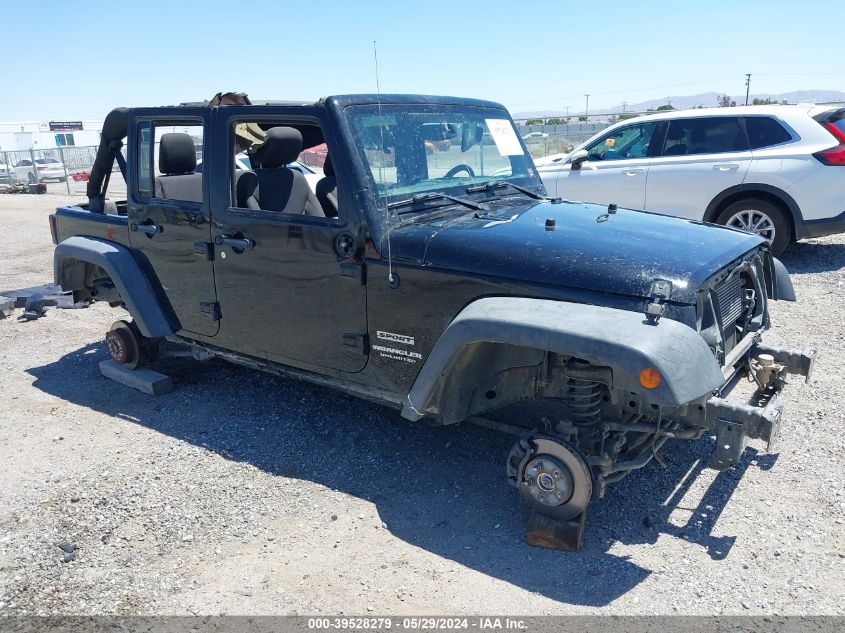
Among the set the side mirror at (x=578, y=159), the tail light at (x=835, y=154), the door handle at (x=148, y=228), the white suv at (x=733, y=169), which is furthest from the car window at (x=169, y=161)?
the tail light at (x=835, y=154)

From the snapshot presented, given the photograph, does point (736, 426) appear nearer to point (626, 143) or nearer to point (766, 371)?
point (766, 371)

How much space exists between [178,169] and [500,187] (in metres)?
2.12

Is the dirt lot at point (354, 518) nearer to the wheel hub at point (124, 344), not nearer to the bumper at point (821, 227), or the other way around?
the wheel hub at point (124, 344)

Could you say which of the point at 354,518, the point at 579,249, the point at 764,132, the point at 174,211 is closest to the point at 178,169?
the point at 174,211

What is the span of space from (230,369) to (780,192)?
252 inches

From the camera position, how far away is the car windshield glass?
151 inches

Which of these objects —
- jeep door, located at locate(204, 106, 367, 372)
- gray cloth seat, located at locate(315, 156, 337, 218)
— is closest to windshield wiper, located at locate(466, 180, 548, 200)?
gray cloth seat, located at locate(315, 156, 337, 218)

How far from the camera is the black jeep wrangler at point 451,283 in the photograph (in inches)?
122

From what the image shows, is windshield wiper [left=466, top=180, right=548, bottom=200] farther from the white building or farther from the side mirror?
the white building

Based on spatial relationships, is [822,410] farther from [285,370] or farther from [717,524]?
[285,370]

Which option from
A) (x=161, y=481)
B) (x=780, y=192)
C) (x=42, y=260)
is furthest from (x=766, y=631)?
(x=42, y=260)

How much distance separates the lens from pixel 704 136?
8805 millimetres

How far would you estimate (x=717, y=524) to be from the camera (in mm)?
3521

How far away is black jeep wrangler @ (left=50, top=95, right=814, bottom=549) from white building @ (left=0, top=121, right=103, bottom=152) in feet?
148
